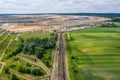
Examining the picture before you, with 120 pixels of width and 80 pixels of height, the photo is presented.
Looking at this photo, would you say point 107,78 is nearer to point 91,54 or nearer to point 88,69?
point 88,69

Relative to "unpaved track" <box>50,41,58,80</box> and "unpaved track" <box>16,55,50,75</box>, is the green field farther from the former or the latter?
"unpaved track" <box>16,55,50,75</box>

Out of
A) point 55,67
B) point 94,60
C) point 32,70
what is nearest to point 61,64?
point 55,67

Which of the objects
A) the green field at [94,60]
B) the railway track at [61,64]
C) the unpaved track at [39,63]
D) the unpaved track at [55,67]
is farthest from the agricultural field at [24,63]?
the green field at [94,60]

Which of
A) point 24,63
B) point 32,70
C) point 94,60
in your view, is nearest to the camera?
point 32,70

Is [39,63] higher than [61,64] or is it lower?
higher

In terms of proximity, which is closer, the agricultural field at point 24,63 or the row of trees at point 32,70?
the agricultural field at point 24,63

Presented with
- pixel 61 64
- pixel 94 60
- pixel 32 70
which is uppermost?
pixel 32 70

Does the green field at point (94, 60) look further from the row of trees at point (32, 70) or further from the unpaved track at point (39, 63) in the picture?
the row of trees at point (32, 70)

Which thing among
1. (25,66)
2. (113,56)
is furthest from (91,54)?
(25,66)

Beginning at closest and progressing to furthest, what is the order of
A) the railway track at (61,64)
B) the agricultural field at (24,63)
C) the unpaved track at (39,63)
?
the railway track at (61,64) < the agricultural field at (24,63) < the unpaved track at (39,63)

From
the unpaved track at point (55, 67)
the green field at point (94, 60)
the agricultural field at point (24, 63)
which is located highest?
the green field at point (94, 60)

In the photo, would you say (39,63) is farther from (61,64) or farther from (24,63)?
A: (61,64)

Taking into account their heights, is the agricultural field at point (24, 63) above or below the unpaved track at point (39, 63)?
above
